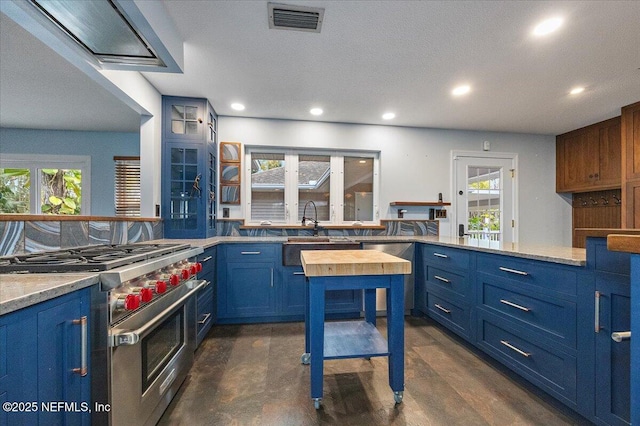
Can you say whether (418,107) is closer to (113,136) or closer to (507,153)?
(507,153)

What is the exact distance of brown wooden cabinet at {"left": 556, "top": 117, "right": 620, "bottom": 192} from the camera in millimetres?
3219

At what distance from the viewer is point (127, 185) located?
382 cm

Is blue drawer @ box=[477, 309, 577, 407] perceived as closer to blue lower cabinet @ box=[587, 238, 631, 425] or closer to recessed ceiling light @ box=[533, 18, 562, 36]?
blue lower cabinet @ box=[587, 238, 631, 425]

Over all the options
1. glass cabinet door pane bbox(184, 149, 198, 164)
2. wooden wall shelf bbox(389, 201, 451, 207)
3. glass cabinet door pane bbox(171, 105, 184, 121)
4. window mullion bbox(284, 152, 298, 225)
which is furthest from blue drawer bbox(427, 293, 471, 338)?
glass cabinet door pane bbox(171, 105, 184, 121)

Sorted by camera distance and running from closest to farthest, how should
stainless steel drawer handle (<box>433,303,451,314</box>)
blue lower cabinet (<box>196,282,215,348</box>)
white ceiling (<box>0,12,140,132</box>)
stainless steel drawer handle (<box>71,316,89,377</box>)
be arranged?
stainless steel drawer handle (<box>71,316,89,377</box>) < white ceiling (<box>0,12,140,132</box>) < blue lower cabinet (<box>196,282,215,348</box>) < stainless steel drawer handle (<box>433,303,451,314</box>)

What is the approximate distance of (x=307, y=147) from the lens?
3469mm

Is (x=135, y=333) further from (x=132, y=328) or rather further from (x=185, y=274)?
(x=185, y=274)

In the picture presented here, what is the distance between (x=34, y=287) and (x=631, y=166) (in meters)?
4.77

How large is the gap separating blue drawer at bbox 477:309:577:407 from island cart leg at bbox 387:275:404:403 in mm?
853

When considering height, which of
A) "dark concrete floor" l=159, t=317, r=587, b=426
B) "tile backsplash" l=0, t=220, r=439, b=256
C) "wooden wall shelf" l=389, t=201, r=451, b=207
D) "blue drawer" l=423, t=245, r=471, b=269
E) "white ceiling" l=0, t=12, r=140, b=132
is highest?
"white ceiling" l=0, t=12, r=140, b=132

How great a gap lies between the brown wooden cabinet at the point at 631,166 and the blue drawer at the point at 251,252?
381cm

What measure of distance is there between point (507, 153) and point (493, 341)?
2950 mm

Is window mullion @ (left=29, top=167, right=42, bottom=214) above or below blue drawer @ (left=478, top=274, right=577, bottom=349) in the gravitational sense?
above

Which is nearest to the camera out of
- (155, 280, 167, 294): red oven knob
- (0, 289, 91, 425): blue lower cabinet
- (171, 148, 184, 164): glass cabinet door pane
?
(0, 289, 91, 425): blue lower cabinet
